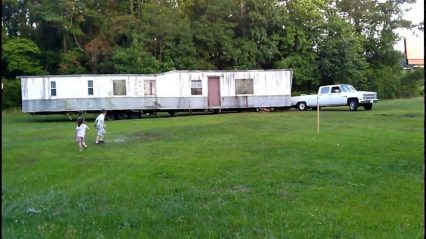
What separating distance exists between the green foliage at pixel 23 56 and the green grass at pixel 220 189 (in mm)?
25034

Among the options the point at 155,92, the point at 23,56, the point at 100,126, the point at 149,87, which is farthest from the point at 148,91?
the point at 23,56

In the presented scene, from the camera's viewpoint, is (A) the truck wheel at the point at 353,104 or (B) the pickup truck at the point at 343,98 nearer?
(B) the pickup truck at the point at 343,98

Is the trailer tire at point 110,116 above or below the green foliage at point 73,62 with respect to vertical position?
below

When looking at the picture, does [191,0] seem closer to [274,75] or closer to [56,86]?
[274,75]

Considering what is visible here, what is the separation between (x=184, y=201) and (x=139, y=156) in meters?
4.91

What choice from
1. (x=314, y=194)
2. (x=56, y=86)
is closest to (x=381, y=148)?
(x=314, y=194)

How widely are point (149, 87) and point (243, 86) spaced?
19.2 feet

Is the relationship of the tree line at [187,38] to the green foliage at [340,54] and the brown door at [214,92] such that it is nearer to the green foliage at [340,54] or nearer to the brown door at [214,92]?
the green foliage at [340,54]

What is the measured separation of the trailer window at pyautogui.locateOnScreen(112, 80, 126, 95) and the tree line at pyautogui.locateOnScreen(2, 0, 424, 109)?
30.5 feet

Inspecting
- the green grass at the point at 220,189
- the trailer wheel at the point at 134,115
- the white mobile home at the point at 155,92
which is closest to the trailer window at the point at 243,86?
the white mobile home at the point at 155,92

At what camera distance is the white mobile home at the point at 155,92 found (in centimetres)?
2680

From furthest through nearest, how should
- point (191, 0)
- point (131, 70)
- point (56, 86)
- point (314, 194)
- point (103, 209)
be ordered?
point (191, 0)
point (131, 70)
point (56, 86)
point (314, 194)
point (103, 209)

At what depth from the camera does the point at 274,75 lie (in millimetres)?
29609

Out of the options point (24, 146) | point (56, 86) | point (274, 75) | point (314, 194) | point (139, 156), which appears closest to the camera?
point (314, 194)
